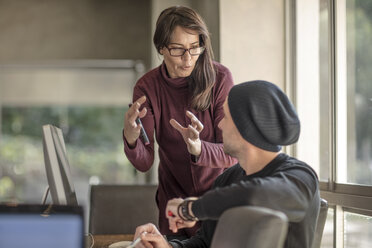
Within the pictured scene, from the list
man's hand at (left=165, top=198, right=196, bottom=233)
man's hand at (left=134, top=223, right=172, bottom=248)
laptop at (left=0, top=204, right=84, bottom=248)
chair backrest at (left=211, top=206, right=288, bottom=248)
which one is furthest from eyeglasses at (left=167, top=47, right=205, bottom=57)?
laptop at (left=0, top=204, right=84, bottom=248)

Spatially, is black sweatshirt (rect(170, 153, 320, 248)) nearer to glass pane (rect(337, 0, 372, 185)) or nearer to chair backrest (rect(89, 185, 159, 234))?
glass pane (rect(337, 0, 372, 185))

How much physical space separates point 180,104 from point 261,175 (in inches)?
26.4

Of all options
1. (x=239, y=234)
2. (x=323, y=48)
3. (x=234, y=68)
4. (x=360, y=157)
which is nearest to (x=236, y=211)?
(x=239, y=234)

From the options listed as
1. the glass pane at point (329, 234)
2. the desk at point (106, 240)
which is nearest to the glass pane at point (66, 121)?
the glass pane at point (329, 234)

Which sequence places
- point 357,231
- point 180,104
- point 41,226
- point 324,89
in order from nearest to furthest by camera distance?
point 41,226
point 180,104
point 357,231
point 324,89

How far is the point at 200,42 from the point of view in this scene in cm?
196

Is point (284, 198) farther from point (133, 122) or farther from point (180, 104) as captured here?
point (180, 104)

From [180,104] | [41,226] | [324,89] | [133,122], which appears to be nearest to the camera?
[41,226]

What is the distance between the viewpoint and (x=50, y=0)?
617 cm

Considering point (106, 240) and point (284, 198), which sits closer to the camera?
point (284, 198)

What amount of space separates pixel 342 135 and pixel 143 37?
382 centimetres

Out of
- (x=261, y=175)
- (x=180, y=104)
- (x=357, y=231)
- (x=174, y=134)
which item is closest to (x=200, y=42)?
(x=180, y=104)

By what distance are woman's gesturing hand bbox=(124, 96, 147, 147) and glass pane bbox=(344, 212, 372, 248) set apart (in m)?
1.18

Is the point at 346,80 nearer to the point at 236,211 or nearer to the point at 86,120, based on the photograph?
the point at 236,211
